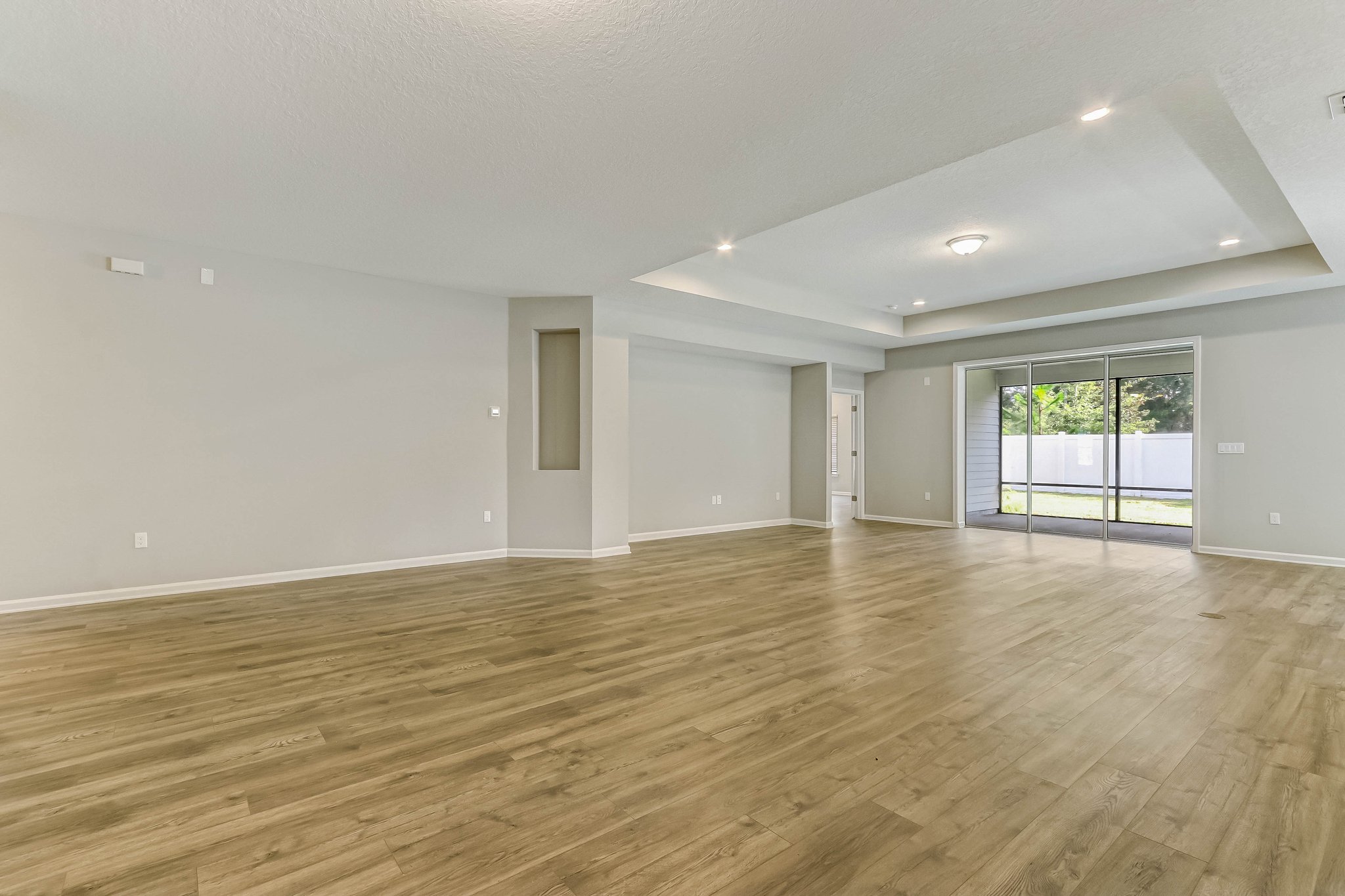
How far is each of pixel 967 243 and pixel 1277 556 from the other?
4823mm

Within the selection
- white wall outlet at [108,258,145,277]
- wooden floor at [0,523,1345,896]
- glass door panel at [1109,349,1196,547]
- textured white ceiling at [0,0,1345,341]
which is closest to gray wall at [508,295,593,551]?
wooden floor at [0,523,1345,896]

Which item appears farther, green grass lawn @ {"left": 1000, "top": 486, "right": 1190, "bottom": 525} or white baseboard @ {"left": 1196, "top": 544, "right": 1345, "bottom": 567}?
green grass lawn @ {"left": 1000, "top": 486, "right": 1190, "bottom": 525}

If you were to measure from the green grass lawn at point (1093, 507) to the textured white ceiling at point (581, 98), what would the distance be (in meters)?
4.04

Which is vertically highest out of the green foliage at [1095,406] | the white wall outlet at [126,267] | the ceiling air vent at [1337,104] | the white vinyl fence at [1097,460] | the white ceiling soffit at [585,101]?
the white ceiling soffit at [585,101]

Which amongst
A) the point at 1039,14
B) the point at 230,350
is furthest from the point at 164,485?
the point at 1039,14

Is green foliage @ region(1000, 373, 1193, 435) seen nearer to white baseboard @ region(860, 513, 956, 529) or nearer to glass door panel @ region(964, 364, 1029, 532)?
glass door panel @ region(964, 364, 1029, 532)

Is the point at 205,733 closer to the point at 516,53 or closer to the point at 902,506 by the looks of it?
the point at 516,53

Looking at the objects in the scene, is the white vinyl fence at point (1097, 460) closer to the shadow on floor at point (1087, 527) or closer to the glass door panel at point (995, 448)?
the glass door panel at point (995, 448)

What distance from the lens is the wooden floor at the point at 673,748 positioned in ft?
5.26

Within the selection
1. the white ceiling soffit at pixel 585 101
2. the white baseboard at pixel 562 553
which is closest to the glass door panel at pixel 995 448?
the white ceiling soffit at pixel 585 101

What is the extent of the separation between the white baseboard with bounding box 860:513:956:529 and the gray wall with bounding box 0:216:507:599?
20.7 ft

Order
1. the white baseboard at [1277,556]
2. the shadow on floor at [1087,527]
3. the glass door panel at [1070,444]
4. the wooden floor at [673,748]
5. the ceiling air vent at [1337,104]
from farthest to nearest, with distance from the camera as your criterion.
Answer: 1. the glass door panel at [1070,444]
2. the shadow on floor at [1087,527]
3. the white baseboard at [1277,556]
4. the ceiling air vent at [1337,104]
5. the wooden floor at [673,748]

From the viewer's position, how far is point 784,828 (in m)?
1.76

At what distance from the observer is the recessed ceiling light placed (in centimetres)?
515
